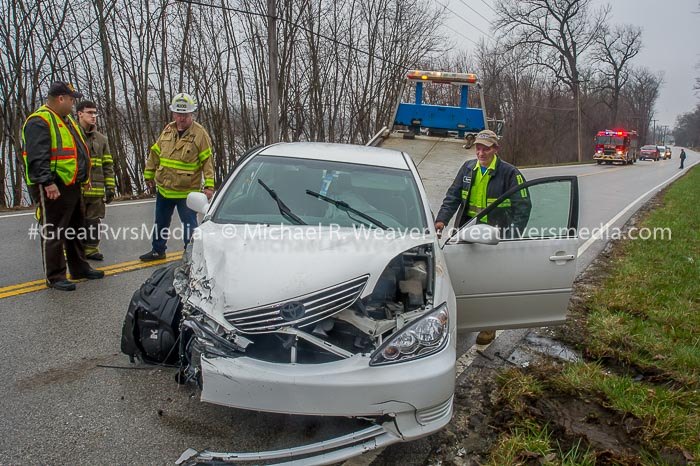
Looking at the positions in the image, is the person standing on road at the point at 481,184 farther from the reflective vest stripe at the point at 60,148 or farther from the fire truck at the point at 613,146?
the fire truck at the point at 613,146

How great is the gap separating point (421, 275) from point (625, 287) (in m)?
3.63

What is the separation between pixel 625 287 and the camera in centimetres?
552

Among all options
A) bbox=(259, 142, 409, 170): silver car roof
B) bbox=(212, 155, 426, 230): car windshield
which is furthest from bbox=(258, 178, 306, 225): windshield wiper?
bbox=(259, 142, 409, 170): silver car roof

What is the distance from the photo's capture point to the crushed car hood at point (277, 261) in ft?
7.95

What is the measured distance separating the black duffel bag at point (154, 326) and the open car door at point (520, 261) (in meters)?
1.87

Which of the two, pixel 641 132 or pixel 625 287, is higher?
pixel 641 132

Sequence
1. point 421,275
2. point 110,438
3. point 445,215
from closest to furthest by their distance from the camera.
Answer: point 110,438, point 421,275, point 445,215

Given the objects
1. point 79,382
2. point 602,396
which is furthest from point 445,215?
point 79,382

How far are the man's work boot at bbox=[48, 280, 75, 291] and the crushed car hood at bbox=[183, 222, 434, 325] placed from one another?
254 centimetres

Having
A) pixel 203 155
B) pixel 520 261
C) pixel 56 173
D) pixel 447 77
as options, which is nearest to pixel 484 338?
pixel 520 261

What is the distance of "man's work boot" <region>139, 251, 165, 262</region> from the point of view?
20.0ft

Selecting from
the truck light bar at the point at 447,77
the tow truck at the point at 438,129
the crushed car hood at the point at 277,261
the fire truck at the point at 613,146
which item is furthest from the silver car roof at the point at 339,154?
the fire truck at the point at 613,146

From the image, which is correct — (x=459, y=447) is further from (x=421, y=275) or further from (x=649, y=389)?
(x=649, y=389)

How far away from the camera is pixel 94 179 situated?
251 inches
